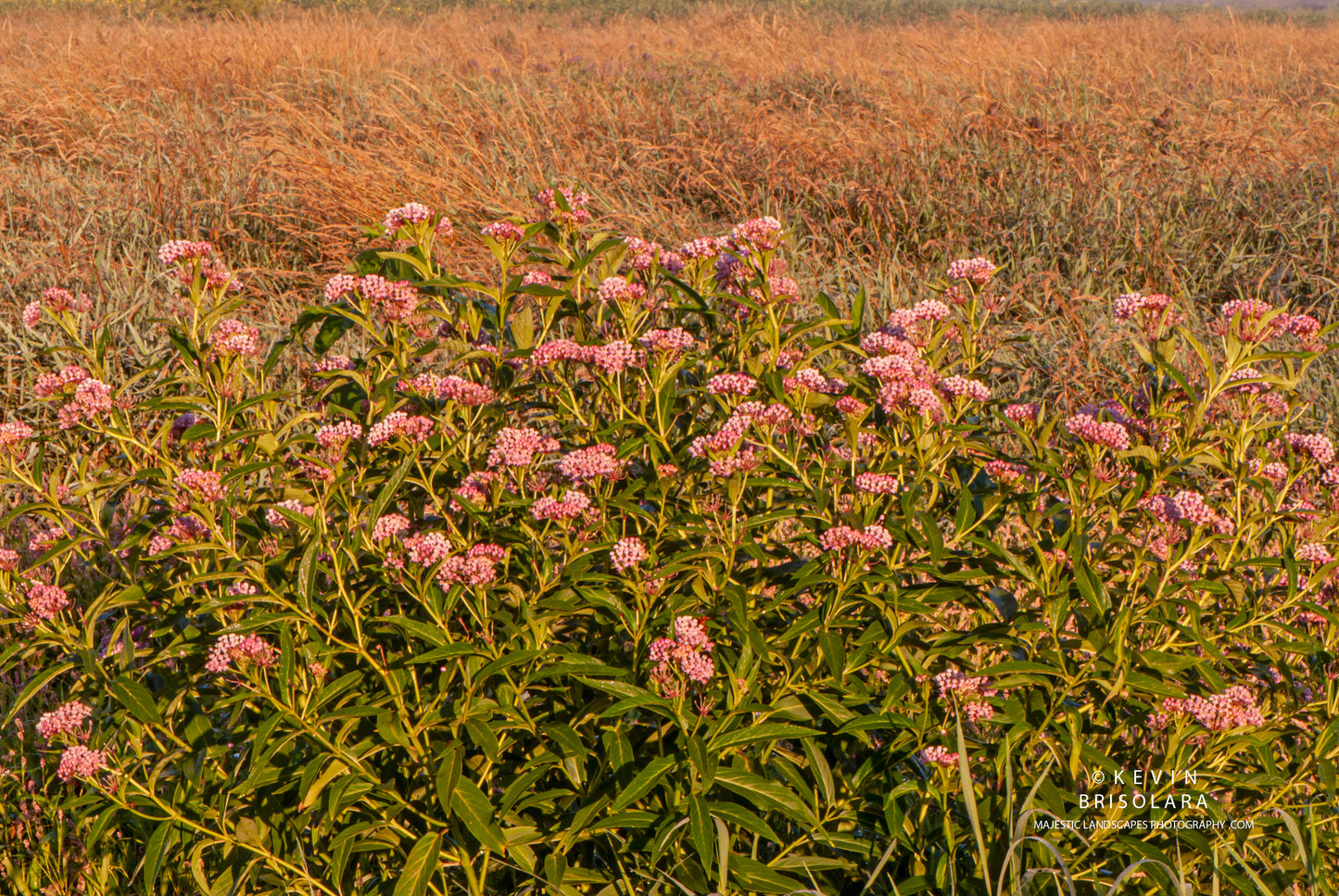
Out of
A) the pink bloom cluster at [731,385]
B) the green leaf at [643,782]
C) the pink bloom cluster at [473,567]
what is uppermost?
the pink bloom cluster at [731,385]

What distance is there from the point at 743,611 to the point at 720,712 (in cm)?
18

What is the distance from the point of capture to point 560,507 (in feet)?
5.25

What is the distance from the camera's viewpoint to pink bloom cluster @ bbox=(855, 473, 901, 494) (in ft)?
5.39

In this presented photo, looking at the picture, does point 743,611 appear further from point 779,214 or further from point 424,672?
point 779,214

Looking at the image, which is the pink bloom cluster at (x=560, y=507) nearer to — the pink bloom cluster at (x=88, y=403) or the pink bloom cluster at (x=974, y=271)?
the pink bloom cluster at (x=88, y=403)

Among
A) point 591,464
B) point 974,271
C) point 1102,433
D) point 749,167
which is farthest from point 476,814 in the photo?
point 749,167

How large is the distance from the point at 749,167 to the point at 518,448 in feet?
16.1

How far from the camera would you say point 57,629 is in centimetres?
178

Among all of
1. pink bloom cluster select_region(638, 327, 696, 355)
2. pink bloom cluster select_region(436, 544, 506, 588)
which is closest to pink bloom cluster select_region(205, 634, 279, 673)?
pink bloom cluster select_region(436, 544, 506, 588)

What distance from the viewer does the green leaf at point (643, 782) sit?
1.47 metres

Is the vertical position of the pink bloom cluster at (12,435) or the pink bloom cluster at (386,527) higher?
the pink bloom cluster at (12,435)

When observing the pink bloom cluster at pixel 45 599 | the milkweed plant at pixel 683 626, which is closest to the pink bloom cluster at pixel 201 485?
the milkweed plant at pixel 683 626

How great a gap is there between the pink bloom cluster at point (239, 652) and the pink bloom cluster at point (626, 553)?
1.94ft

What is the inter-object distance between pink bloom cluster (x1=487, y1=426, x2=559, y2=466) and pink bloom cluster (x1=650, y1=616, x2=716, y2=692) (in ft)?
1.37
